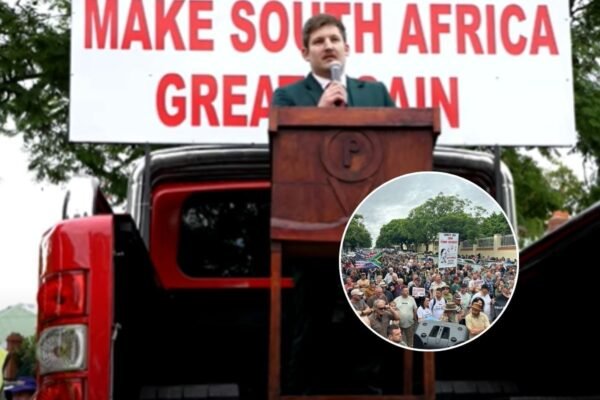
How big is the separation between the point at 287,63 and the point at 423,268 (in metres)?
3.56

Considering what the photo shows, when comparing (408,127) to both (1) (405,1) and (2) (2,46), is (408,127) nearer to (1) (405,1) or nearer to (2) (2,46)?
(1) (405,1)

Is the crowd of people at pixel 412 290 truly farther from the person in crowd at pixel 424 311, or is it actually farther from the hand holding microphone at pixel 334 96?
the hand holding microphone at pixel 334 96

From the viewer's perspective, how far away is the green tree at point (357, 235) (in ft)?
7.18

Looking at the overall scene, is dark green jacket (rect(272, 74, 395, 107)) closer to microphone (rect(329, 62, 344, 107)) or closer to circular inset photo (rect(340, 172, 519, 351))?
microphone (rect(329, 62, 344, 107))

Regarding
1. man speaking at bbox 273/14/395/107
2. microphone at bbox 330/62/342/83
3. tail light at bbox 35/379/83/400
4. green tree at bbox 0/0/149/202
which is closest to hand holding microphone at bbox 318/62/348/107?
microphone at bbox 330/62/342/83

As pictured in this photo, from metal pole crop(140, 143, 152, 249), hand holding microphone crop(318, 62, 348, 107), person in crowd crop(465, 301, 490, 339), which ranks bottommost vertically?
person in crowd crop(465, 301, 490, 339)

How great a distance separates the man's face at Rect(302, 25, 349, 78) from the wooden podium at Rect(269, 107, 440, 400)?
2.10 ft

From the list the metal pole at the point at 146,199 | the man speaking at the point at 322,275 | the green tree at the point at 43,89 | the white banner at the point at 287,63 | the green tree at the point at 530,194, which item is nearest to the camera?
the man speaking at the point at 322,275

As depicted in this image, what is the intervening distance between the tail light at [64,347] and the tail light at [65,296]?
4 cm

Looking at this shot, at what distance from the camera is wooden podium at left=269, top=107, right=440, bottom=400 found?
2.63m

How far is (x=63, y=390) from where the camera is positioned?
2.61 m

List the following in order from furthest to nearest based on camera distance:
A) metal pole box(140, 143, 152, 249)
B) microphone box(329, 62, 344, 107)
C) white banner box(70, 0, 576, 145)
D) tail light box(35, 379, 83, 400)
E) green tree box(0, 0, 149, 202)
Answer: green tree box(0, 0, 149, 202) → white banner box(70, 0, 576, 145) → metal pole box(140, 143, 152, 249) → microphone box(329, 62, 344, 107) → tail light box(35, 379, 83, 400)

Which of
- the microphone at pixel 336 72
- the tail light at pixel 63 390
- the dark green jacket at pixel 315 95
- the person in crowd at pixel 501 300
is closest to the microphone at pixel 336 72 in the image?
the microphone at pixel 336 72

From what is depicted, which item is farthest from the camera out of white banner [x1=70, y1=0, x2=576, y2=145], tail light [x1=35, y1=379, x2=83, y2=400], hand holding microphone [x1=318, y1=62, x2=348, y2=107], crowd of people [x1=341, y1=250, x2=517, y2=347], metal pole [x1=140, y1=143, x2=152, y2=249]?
white banner [x1=70, y1=0, x2=576, y2=145]
